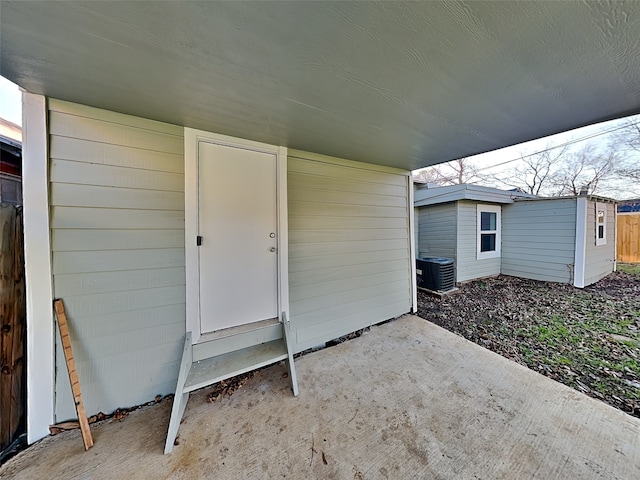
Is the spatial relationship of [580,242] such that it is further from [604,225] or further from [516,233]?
[604,225]

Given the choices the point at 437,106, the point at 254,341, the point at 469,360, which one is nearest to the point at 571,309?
the point at 469,360

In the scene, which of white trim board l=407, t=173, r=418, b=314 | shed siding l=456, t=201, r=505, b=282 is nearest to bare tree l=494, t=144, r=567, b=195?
shed siding l=456, t=201, r=505, b=282

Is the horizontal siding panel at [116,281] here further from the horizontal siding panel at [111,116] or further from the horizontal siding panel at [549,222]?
the horizontal siding panel at [549,222]

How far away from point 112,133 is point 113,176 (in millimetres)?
324

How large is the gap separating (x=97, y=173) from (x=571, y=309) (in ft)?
22.1

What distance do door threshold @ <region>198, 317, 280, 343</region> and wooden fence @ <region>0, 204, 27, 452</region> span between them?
108cm

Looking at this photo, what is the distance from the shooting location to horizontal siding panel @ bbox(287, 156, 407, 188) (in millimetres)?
2494

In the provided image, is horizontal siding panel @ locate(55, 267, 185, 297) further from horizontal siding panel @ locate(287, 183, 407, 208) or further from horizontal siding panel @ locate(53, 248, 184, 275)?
horizontal siding panel @ locate(287, 183, 407, 208)

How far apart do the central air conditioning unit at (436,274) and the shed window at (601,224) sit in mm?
4636

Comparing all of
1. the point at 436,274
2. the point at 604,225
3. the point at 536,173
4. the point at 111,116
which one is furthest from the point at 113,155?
the point at 536,173

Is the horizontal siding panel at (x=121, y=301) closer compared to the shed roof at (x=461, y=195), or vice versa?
the horizontal siding panel at (x=121, y=301)

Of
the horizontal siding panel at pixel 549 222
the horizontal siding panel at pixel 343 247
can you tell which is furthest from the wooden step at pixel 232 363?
the horizontal siding panel at pixel 549 222

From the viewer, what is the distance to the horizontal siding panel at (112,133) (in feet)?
5.02

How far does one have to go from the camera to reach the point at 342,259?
285cm
